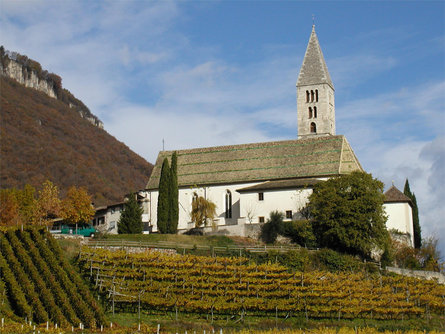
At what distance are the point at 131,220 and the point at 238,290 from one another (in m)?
19.3

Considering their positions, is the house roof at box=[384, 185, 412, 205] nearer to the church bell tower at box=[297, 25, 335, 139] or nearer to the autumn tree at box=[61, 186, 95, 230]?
the church bell tower at box=[297, 25, 335, 139]

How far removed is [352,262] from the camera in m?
56.3

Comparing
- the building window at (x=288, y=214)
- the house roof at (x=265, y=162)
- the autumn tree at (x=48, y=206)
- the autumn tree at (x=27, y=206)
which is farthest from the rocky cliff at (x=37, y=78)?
the building window at (x=288, y=214)

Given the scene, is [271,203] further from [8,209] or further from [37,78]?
[37,78]

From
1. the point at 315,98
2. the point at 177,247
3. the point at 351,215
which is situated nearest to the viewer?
the point at 177,247

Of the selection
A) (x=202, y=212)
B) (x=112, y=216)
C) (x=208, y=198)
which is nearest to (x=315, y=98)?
(x=208, y=198)

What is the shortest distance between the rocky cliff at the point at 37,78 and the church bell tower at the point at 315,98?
285 ft

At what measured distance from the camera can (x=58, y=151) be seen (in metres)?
130

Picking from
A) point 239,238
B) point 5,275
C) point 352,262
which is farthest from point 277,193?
point 5,275

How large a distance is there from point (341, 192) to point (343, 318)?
1588cm

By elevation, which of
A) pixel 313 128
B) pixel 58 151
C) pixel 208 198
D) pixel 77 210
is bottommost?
pixel 77 210

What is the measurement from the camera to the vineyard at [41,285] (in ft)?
127

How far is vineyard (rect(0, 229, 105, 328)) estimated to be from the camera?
38688 millimetres

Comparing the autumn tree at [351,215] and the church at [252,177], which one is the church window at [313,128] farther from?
the autumn tree at [351,215]
